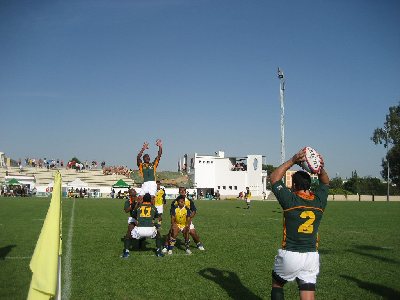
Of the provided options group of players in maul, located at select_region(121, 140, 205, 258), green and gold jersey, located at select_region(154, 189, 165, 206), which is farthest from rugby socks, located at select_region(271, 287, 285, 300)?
green and gold jersey, located at select_region(154, 189, 165, 206)

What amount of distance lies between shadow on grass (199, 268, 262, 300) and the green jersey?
2843mm

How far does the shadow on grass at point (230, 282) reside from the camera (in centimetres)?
812

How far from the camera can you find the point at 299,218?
18.2ft

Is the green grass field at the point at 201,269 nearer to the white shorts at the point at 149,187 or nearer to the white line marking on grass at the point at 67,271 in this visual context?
the white line marking on grass at the point at 67,271

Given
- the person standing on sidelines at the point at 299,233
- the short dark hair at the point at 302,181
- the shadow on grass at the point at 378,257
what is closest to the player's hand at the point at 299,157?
the person standing on sidelines at the point at 299,233

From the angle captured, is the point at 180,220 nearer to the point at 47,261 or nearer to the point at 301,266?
the point at 301,266

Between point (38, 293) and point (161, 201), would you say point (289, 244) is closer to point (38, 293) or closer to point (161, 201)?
point (38, 293)

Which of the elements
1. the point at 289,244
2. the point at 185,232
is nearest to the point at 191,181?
the point at 185,232

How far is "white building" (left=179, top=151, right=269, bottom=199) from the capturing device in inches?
3184

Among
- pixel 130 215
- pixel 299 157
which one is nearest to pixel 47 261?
pixel 299 157

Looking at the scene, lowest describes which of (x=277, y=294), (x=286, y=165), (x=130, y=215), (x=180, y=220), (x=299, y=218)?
(x=277, y=294)

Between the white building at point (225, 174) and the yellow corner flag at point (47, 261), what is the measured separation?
7699 centimetres

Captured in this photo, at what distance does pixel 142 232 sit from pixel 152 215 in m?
0.53

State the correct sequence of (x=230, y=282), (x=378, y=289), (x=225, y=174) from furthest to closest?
(x=225, y=174) → (x=230, y=282) → (x=378, y=289)
